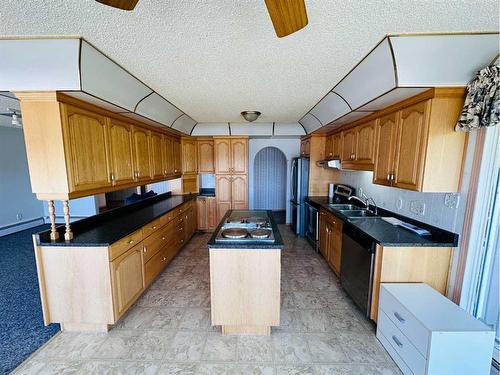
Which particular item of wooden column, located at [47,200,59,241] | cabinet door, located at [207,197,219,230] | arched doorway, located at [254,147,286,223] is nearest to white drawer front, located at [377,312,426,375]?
wooden column, located at [47,200,59,241]

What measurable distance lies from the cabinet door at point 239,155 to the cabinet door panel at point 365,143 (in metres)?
2.42

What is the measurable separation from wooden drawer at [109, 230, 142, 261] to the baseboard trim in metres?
4.23

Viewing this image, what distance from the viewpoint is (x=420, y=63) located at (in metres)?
1.53

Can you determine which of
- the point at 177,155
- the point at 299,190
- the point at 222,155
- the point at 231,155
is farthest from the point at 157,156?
the point at 299,190

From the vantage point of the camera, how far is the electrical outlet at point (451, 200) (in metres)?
1.84

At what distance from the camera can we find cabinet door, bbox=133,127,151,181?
2.88 m

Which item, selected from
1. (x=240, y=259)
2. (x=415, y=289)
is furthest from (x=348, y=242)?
(x=240, y=259)

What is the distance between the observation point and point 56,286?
1966mm

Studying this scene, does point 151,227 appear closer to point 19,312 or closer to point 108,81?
point 19,312

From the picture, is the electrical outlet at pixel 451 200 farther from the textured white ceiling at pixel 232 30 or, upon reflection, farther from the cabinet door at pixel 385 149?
the textured white ceiling at pixel 232 30

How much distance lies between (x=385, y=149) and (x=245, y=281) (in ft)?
6.38

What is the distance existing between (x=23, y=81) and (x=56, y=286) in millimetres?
1738

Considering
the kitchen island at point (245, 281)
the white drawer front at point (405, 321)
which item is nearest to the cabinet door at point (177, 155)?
the kitchen island at point (245, 281)

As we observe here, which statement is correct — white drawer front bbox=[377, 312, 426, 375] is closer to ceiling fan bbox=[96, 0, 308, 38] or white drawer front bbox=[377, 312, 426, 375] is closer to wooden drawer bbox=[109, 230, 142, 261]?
ceiling fan bbox=[96, 0, 308, 38]
